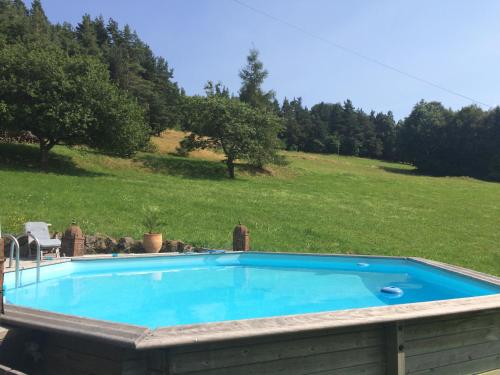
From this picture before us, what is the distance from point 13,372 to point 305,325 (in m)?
2.90

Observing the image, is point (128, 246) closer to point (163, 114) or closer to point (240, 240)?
point (240, 240)

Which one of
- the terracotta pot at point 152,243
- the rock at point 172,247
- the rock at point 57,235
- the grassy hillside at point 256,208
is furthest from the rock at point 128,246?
the rock at point 57,235

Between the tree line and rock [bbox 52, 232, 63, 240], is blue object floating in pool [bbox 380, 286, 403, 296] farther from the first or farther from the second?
the tree line

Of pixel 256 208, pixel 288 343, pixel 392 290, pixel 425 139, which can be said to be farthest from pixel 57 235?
pixel 425 139

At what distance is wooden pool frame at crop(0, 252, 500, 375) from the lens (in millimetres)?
4305

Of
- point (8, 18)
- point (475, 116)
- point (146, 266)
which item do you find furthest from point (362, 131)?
point (146, 266)

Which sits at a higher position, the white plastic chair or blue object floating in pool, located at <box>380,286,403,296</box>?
the white plastic chair

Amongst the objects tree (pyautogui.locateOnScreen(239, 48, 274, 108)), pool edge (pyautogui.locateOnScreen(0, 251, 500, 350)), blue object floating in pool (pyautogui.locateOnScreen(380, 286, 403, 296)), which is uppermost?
tree (pyautogui.locateOnScreen(239, 48, 274, 108))

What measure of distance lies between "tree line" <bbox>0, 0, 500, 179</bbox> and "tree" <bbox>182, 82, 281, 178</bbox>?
8 cm

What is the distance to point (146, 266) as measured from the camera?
11.6 meters

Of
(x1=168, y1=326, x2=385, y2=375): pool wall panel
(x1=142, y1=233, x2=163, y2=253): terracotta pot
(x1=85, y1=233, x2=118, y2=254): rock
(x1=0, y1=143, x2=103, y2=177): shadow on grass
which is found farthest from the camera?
(x1=0, y1=143, x2=103, y2=177): shadow on grass

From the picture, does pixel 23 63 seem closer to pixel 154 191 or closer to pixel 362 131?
pixel 154 191

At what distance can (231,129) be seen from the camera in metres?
35.7

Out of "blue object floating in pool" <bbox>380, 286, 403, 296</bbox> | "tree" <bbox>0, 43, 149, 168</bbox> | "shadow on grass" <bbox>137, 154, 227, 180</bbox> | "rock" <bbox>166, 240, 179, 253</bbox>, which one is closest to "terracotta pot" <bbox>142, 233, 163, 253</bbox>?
"rock" <bbox>166, 240, 179, 253</bbox>
